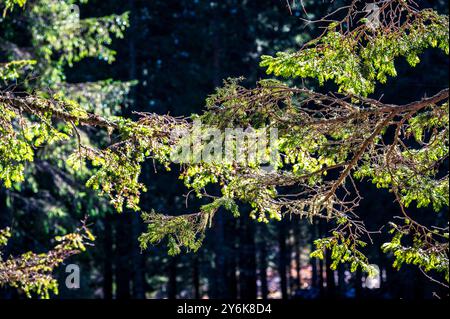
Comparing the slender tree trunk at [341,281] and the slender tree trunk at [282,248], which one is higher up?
the slender tree trunk at [282,248]

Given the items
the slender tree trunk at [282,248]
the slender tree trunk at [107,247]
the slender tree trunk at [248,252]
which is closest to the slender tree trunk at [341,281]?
the slender tree trunk at [282,248]

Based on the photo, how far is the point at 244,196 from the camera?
636 centimetres

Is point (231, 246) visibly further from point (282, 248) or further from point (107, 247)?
point (107, 247)

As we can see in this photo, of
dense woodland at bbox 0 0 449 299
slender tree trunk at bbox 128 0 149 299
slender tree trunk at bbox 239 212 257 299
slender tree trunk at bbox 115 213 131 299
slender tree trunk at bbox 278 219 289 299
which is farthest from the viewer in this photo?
slender tree trunk at bbox 278 219 289 299

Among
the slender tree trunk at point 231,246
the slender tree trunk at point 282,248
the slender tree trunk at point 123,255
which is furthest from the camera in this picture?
the slender tree trunk at point 282,248

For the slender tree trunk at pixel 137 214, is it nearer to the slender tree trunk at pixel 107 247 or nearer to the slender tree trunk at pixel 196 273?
the slender tree trunk at pixel 107 247

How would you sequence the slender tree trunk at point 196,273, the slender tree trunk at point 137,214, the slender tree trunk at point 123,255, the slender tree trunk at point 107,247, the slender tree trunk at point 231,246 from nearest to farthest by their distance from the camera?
the slender tree trunk at point 137,214 < the slender tree trunk at point 107,247 < the slender tree trunk at point 123,255 < the slender tree trunk at point 231,246 < the slender tree trunk at point 196,273

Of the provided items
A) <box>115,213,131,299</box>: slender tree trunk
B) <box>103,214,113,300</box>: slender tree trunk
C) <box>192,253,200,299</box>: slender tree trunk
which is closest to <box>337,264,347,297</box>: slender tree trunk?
<box>192,253,200,299</box>: slender tree trunk

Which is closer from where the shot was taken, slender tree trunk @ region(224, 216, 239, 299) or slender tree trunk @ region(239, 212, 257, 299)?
slender tree trunk @ region(224, 216, 239, 299)

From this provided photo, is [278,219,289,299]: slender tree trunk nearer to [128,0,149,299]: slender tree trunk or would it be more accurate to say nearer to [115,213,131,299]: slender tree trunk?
[115,213,131,299]: slender tree trunk

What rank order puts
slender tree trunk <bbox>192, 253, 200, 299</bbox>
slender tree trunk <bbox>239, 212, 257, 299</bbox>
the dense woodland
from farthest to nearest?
slender tree trunk <bbox>192, 253, 200, 299</bbox>, slender tree trunk <bbox>239, 212, 257, 299</bbox>, the dense woodland

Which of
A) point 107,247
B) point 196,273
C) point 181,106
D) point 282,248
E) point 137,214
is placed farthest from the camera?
point 196,273

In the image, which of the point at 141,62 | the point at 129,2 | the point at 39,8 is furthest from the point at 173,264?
the point at 39,8

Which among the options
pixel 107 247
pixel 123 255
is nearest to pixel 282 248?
pixel 123 255
